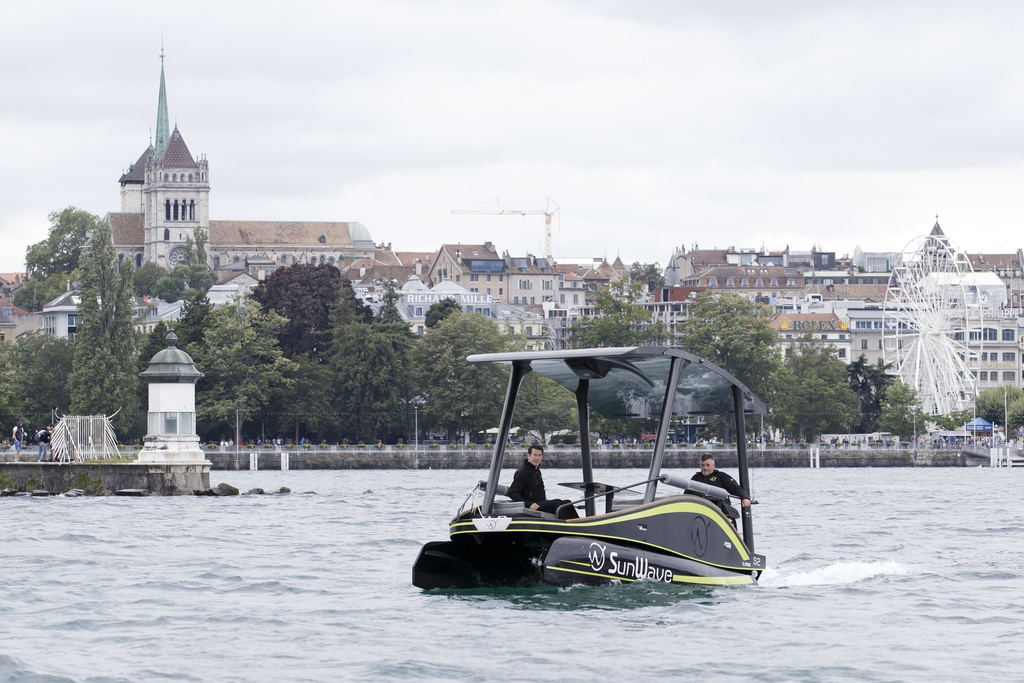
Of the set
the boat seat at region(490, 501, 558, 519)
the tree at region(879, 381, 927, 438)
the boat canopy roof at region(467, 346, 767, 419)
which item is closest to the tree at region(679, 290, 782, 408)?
the tree at region(879, 381, 927, 438)

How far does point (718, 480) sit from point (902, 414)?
107 m

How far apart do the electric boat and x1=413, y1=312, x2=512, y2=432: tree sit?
284ft

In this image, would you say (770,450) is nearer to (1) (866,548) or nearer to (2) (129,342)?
(2) (129,342)

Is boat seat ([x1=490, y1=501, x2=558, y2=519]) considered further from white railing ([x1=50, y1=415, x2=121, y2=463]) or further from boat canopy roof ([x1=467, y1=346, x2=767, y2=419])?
white railing ([x1=50, y1=415, x2=121, y2=463])

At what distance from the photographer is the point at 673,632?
19922 millimetres

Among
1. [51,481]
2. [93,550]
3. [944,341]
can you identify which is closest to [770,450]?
[944,341]

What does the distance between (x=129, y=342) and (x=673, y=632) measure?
78.6 m

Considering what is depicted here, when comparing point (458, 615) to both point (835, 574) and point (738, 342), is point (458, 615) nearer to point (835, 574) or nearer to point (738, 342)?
point (835, 574)

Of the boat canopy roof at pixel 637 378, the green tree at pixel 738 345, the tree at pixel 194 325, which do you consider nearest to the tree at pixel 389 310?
the tree at pixel 194 325

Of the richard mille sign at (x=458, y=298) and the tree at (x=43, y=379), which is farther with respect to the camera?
the richard mille sign at (x=458, y=298)

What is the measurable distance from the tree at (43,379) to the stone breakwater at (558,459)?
584 inches

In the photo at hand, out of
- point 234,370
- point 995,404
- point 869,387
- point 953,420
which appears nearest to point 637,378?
point 234,370

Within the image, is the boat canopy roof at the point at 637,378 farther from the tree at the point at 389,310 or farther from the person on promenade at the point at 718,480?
the tree at the point at 389,310

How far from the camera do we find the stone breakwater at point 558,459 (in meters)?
102
